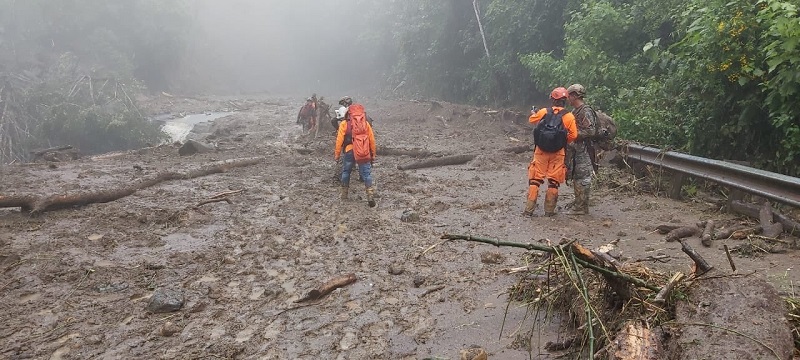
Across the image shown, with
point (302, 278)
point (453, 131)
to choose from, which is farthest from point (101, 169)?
point (453, 131)

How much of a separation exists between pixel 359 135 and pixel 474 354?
5.36m

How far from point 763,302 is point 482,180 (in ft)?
24.2

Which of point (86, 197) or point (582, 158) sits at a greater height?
point (582, 158)

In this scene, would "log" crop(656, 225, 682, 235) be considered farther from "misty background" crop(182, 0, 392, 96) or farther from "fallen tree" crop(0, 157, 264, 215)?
"misty background" crop(182, 0, 392, 96)

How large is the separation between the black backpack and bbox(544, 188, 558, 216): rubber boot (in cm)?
60

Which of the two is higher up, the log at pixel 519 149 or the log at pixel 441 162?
the log at pixel 519 149

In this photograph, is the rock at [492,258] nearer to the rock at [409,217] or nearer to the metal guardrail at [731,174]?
the rock at [409,217]

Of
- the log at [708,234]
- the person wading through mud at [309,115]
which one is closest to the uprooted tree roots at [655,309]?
the log at [708,234]

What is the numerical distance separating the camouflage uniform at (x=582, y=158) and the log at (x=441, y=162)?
471 cm

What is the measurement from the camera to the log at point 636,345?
2486 mm

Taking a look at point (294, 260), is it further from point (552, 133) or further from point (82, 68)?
point (82, 68)

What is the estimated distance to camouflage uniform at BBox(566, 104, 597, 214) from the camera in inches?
274

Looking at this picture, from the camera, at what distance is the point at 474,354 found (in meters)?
3.44

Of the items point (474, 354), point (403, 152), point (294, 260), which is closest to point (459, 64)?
point (403, 152)
